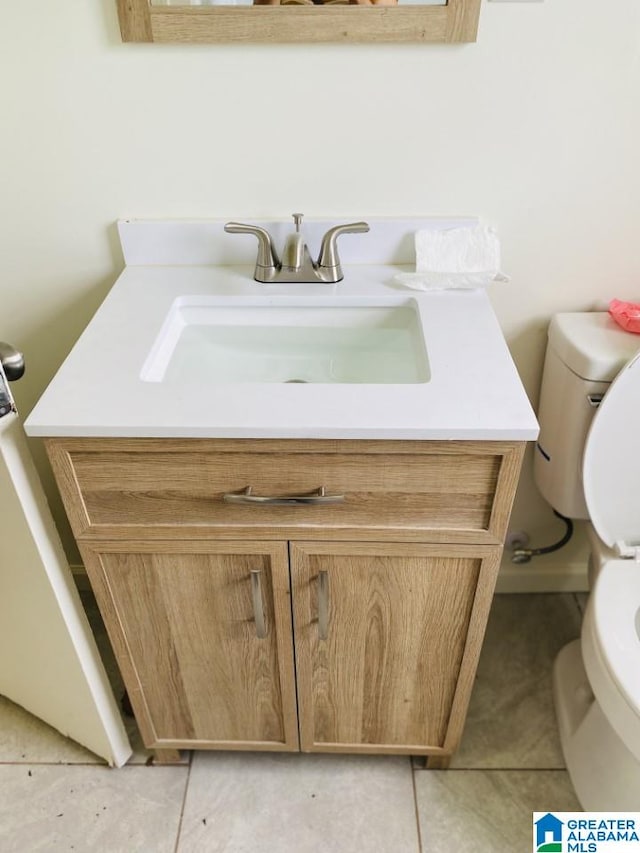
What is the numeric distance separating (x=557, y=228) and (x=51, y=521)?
1.04 meters

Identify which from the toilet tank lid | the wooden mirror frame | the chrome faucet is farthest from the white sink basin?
the wooden mirror frame

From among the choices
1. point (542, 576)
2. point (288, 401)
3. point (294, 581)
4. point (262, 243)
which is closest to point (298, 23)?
point (262, 243)

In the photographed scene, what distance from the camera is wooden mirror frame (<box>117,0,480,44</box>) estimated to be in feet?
3.33

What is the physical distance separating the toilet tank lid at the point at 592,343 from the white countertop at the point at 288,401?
8.4 inches

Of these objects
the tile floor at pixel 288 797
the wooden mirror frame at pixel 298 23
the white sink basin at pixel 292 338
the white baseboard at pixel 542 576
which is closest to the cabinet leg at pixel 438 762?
the tile floor at pixel 288 797

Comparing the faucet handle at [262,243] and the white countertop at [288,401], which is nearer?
the white countertop at [288,401]

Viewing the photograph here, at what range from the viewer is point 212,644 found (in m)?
1.12

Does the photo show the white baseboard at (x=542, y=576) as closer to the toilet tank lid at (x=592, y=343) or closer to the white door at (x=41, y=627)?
the toilet tank lid at (x=592, y=343)

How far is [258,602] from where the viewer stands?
1.05m

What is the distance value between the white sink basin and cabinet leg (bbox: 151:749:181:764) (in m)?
0.79

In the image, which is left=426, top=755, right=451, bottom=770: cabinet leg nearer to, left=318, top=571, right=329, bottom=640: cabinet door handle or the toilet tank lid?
left=318, top=571, right=329, bottom=640: cabinet door handle

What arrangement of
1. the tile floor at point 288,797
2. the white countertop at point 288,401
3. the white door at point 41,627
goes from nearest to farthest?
the white countertop at point 288,401 < the white door at point 41,627 < the tile floor at point 288,797

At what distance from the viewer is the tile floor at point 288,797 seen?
4.09 ft

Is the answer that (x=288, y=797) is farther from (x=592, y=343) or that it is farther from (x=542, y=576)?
(x=592, y=343)
